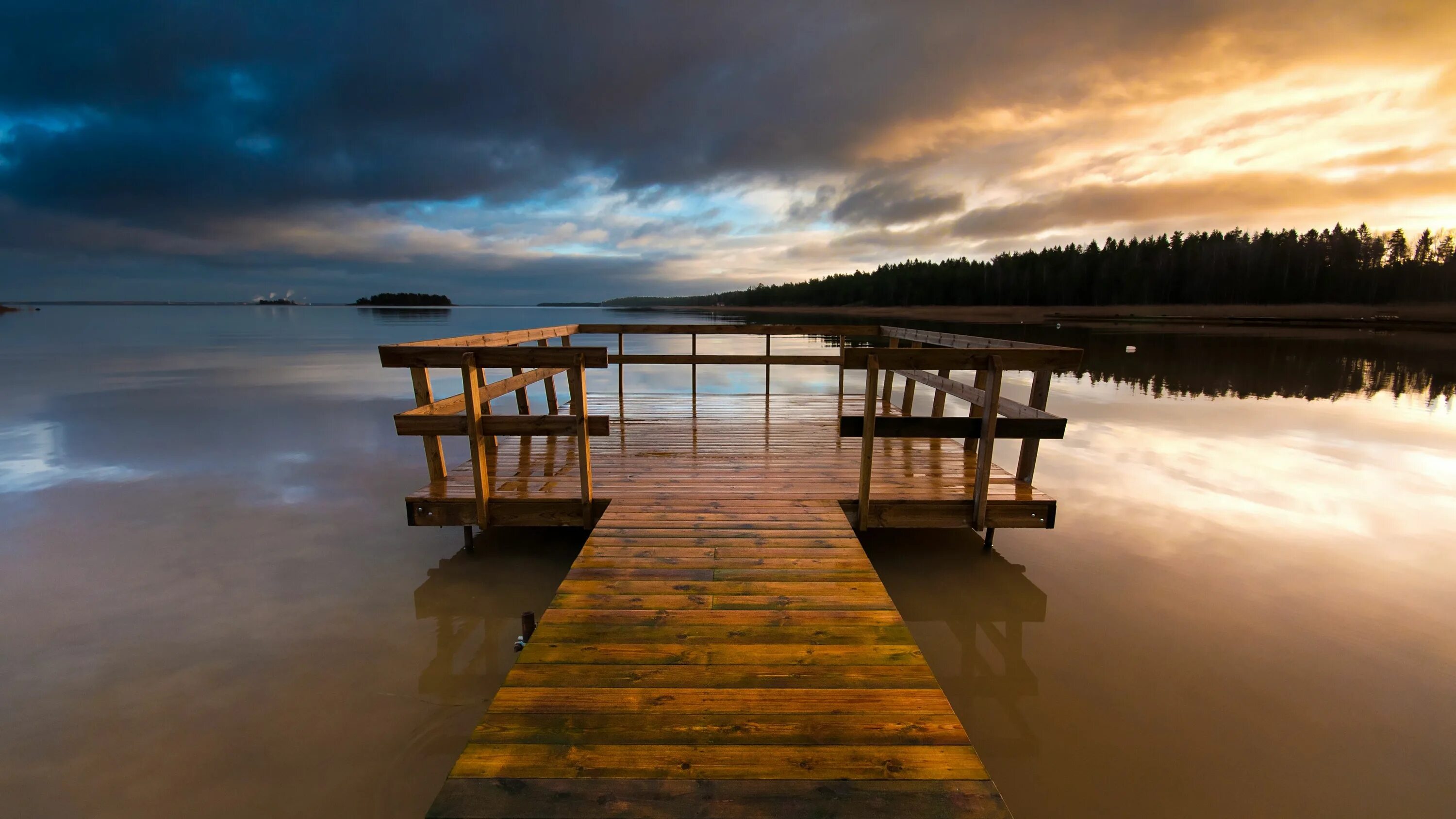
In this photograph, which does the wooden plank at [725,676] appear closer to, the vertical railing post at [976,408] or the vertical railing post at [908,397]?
the vertical railing post at [976,408]

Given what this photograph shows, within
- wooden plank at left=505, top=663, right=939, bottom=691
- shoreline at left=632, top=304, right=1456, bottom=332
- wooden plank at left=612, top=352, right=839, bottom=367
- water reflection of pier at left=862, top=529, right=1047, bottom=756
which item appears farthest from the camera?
shoreline at left=632, top=304, right=1456, bottom=332

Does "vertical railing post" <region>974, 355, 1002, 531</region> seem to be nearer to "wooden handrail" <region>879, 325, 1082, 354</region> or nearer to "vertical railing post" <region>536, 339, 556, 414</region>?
"wooden handrail" <region>879, 325, 1082, 354</region>

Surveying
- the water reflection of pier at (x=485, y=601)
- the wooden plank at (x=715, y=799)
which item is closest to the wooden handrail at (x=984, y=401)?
the wooden plank at (x=715, y=799)

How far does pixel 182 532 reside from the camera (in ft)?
18.9

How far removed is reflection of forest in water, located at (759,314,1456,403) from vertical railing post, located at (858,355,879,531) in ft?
43.7

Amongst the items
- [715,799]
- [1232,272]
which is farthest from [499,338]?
[1232,272]

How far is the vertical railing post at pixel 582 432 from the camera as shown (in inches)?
183

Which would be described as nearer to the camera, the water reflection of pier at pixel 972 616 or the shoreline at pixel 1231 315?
the water reflection of pier at pixel 972 616

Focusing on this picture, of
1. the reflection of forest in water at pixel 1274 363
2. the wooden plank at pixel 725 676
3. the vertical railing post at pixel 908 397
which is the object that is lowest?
the reflection of forest in water at pixel 1274 363

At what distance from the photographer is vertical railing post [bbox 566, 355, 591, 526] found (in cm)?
464

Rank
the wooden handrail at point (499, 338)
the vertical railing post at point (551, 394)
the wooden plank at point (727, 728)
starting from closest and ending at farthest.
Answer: the wooden plank at point (727, 728) → the wooden handrail at point (499, 338) → the vertical railing post at point (551, 394)

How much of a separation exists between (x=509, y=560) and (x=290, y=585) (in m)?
1.64

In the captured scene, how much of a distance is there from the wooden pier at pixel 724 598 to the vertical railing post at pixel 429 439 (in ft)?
0.09

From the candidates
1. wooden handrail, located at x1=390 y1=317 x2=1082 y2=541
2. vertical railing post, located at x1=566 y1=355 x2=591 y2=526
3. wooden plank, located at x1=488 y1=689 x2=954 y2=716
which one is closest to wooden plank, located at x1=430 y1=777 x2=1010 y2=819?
wooden plank, located at x1=488 y1=689 x2=954 y2=716
